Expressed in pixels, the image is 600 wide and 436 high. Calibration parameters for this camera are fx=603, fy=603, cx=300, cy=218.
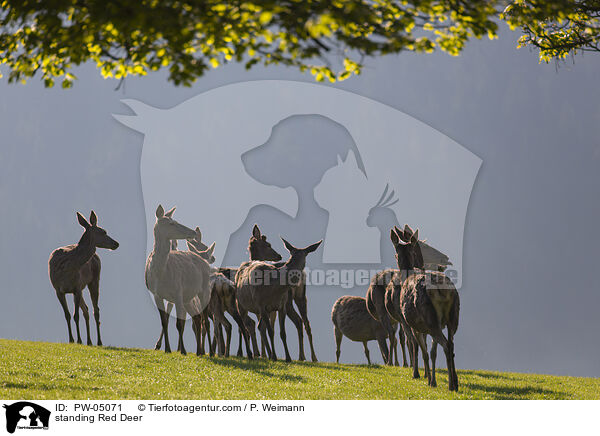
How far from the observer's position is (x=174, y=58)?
8883mm

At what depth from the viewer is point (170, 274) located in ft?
56.4

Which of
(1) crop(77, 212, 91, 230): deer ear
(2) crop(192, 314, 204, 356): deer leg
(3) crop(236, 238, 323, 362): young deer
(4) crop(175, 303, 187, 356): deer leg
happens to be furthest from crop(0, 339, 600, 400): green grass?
(1) crop(77, 212, 91, 230): deer ear

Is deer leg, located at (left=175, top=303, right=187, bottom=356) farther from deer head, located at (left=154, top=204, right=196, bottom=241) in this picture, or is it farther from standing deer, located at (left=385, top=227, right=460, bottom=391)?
standing deer, located at (left=385, top=227, right=460, bottom=391)

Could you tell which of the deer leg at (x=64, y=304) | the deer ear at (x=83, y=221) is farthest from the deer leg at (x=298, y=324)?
the deer leg at (x=64, y=304)

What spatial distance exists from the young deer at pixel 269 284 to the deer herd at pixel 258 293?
0.09 feet

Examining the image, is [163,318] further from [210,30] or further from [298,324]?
[210,30]

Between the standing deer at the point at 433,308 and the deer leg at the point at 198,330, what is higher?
the standing deer at the point at 433,308

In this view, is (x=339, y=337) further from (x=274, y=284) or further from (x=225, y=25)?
(x=225, y=25)

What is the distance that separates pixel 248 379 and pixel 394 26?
24.7 feet

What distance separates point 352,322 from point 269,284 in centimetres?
730

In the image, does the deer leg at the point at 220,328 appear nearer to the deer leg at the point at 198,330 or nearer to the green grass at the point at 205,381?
the deer leg at the point at 198,330
